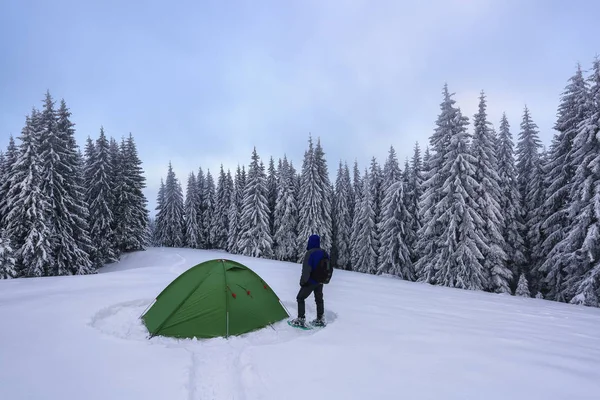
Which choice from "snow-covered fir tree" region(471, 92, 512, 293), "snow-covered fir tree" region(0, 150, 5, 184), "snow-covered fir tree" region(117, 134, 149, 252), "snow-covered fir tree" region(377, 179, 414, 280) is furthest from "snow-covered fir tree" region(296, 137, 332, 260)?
"snow-covered fir tree" region(0, 150, 5, 184)

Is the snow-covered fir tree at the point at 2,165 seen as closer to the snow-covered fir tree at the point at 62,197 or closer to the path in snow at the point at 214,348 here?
the snow-covered fir tree at the point at 62,197

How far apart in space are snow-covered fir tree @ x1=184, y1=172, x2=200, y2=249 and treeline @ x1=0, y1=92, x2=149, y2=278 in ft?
64.5

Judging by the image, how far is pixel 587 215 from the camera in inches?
659

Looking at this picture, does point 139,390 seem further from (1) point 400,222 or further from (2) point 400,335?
(1) point 400,222

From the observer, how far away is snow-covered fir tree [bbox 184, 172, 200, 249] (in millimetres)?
52562

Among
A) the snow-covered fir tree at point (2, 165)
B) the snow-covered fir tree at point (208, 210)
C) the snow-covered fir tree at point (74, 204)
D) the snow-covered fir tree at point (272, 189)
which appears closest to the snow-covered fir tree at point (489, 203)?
the snow-covered fir tree at point (272, 189)

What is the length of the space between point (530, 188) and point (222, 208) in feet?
137

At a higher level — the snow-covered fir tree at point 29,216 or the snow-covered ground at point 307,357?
the snow-covered fir tree at point 29,216

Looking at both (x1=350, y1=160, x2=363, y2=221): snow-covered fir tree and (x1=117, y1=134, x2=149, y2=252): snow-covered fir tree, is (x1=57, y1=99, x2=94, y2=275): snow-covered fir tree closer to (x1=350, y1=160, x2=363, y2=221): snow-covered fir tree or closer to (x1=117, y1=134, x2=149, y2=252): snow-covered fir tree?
(x1=117, y1=134, x2=149, y2=252): snow-covered fir tree

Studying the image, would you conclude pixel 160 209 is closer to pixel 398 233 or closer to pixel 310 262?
pixel 398 233

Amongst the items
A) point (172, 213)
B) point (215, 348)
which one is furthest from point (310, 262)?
point (172, 213)

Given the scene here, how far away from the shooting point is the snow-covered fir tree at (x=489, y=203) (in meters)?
20.2

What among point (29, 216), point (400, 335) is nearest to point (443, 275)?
point (400, 335)

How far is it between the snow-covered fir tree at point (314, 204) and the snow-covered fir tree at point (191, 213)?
23542 millimetres
